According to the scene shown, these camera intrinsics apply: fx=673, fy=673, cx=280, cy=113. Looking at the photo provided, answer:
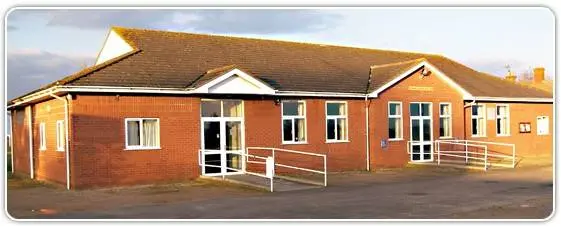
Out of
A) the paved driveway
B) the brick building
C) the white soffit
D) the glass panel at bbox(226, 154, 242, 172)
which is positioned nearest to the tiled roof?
the brick building

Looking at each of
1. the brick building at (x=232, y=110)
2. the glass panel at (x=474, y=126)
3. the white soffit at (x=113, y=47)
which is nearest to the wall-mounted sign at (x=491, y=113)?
the brick building at (x=232, y=110)

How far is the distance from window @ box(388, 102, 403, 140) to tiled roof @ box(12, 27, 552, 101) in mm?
1122

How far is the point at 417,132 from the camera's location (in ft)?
78.4

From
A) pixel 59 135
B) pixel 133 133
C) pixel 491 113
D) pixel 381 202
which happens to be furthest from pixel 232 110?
pixel 491 113

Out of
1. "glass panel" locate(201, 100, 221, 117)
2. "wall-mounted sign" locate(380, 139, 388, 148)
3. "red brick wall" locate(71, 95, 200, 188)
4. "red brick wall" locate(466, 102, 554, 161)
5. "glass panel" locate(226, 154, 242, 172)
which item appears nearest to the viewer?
"red brick wall" locate(71, 95, 200, 188)

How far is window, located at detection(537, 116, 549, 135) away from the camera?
2891cm

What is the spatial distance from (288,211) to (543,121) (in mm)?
20009

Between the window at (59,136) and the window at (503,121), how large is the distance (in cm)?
1716

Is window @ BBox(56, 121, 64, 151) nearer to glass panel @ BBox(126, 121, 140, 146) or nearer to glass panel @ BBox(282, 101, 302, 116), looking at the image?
glass panel @ BBox(126, 121, 140, 146)

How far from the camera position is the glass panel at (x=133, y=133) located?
17.8 meters

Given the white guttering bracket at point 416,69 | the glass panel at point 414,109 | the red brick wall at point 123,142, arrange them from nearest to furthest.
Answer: the red brick wall at point 123,142 < the white guttering bracket at point 416,69 < the glass panel at point 414,109

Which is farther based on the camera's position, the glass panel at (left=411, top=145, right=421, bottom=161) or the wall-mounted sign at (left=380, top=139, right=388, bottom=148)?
the glass panel at (left=411, top=145, right=421, bottom=161)

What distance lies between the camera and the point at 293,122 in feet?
68.3

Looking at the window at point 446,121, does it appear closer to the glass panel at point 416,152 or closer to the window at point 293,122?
the glass panel at point 416,152
